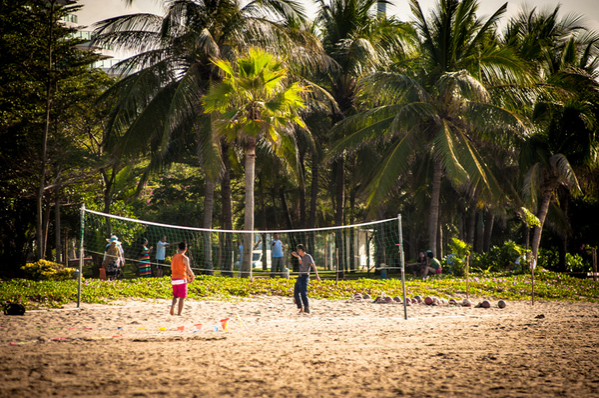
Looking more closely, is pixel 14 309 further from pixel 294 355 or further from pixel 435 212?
pixel 435 212

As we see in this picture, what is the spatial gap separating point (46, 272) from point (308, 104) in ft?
34.1

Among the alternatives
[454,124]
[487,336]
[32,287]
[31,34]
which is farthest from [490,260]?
[31,34]

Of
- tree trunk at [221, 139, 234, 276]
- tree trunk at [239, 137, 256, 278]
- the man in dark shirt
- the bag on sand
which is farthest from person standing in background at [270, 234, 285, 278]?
the bag on sand

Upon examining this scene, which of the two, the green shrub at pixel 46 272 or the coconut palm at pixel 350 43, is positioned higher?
the coconut palm at pixel 350 43

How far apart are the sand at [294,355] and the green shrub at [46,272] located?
4937 millimetres

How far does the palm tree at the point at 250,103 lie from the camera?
14812 millimetres

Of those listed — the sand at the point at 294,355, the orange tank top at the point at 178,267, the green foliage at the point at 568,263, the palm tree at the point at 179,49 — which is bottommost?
the sand at the point at 294,355

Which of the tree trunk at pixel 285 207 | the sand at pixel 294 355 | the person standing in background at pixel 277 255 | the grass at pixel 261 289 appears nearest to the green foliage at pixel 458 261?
the grass at pixel 261 289

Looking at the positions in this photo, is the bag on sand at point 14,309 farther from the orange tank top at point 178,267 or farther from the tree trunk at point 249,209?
the tree trunk at point 249,209

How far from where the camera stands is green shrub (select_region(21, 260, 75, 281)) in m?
14.4

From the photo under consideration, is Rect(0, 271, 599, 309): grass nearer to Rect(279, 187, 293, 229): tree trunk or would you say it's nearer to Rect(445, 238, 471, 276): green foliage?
Rect(445, 238, 471, 276): green foliage

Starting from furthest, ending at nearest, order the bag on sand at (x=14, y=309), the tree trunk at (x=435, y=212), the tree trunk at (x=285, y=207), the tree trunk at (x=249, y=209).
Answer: the tree trunk at (x=285, y=207), the tree trunk at (x=435, y=212), the tree trunk at (x=249, y=209), the bag on sand at (x=14, y=309)

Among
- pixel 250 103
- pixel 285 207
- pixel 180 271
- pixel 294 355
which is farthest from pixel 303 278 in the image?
pixel 285 207

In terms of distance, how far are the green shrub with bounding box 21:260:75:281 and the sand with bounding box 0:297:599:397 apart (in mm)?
4937
